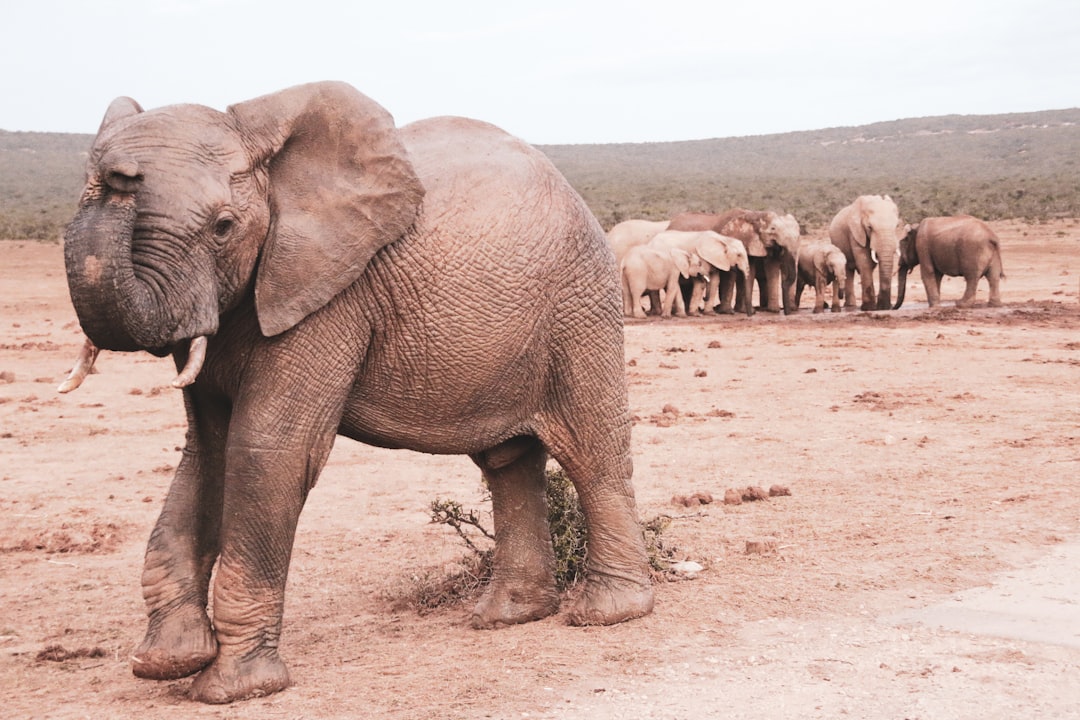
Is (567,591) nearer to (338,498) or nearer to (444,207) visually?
(444,207)

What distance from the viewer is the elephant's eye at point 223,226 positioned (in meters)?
4.69

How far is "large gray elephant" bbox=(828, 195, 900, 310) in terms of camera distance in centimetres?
2367

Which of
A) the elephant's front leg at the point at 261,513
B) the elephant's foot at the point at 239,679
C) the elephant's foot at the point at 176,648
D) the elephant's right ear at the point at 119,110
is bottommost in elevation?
the elephant's foot at the point at 239,679

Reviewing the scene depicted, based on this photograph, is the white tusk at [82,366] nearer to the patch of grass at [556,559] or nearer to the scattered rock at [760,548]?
the patch of grass at [556,559]

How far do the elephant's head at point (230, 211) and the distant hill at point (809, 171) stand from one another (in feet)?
65.6

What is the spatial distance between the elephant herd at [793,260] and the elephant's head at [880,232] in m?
0.02

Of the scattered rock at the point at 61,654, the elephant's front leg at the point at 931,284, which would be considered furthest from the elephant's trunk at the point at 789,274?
the scattered rock at the point at 61,654

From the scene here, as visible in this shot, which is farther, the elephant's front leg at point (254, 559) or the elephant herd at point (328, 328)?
the elephant's front leg at point (254, 559)

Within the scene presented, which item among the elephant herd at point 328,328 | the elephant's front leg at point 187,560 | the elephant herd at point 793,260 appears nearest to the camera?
the elephant herd at point 328,328

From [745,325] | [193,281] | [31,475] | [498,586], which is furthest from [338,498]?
[745,325]

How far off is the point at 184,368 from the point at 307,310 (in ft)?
1.70

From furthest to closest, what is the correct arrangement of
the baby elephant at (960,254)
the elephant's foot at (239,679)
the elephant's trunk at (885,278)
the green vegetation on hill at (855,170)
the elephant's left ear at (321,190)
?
1. the green vegetation on hill at (855,170)
2. the elephant's trunk at (885,278)
3. the baby elephant at (960,254)
4. the elephant's foot at (239,679)
5. the elephant's left ear at (321,190)

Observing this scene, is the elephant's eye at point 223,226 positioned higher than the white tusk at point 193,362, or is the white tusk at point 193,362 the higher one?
the elephant's eye at point 223,226

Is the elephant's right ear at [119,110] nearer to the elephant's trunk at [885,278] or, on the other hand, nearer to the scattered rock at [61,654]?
the scattered rock at [61,654]
